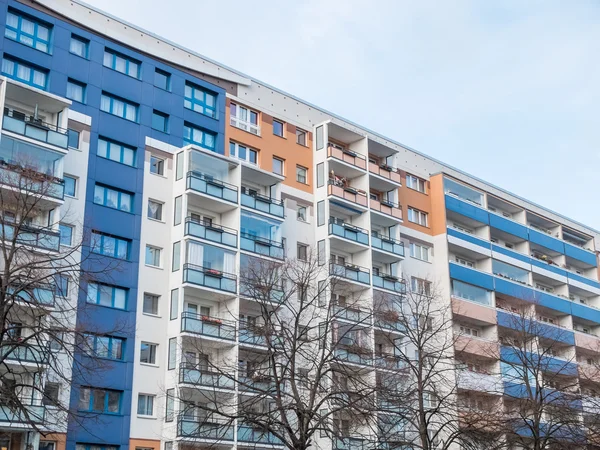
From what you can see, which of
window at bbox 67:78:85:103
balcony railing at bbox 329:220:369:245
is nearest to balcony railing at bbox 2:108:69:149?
window at bbox 67:78:85:103

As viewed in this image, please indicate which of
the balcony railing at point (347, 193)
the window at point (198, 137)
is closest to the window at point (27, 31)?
the window at point (198, 137)

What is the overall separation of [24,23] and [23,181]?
598 inches

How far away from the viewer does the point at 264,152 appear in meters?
57.8

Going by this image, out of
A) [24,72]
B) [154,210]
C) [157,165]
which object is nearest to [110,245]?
[154,210]

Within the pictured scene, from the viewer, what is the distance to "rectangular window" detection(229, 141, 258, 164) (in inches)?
2207

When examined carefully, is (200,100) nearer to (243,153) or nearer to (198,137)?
(198,137)

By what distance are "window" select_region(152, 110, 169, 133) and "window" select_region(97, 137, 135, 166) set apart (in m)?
2.62

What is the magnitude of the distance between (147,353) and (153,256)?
557 cm

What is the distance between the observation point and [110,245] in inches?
1882

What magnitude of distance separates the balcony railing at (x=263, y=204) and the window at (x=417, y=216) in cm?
1442

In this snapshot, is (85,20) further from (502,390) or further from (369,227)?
(502,390)

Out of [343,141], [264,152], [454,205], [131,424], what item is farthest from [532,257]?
[131,424]

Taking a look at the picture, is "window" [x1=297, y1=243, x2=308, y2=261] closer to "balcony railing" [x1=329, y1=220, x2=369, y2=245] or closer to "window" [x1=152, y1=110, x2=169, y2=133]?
"balcony railing" [x1=329, y1=220, x2=369, y2=245]

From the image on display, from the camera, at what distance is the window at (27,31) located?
47.3 metres
